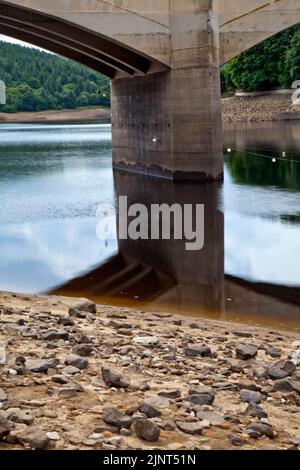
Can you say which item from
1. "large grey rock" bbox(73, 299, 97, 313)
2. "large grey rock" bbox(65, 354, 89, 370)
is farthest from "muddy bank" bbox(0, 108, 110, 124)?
"large grey rock" bbox(65, 354, 89, 370)

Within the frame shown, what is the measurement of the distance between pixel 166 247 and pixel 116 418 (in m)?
11.7

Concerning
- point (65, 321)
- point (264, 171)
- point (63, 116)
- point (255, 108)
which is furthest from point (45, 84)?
point (65, 321)

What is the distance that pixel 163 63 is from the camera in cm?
2741

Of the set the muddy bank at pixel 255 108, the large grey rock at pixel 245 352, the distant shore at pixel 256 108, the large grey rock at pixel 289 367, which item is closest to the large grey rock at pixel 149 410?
the large grey rock at pixel 289 367

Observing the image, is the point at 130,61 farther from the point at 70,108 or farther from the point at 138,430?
the point at 70,108

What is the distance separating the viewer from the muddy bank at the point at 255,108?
69.8 meters

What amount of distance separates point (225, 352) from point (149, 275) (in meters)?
6.86

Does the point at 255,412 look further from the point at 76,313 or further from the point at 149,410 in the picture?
the point at 76,313

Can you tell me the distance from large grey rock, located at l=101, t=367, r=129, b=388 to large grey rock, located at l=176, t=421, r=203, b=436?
94 centimetres

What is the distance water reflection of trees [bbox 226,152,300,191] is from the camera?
28.9 meters

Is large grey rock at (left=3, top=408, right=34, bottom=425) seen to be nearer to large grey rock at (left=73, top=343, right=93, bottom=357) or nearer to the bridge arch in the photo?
large grey rock at (left=73, top=343, right=93, bottom=357)

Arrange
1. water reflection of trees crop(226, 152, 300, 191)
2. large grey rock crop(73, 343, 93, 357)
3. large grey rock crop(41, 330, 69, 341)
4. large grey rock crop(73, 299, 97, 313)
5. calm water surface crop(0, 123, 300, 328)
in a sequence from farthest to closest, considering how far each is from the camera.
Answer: water reflection of trees crop(226, 152, 300, 191)
calm water surface crop(0, 123, 300, 328)
large grey rock crop(73, 299, 97, 313)
large grey rock crop(41, 330, 69, 341)
large grey rock crop(73, 343, 93, 357)


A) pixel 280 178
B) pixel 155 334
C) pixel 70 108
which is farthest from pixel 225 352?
pixel 70 108
